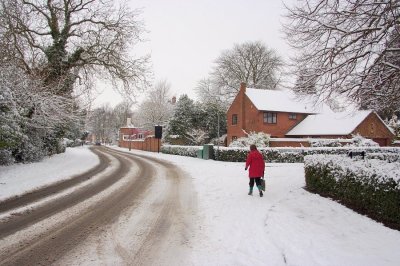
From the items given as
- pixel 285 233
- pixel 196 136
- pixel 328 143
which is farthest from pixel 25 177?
pixel 196 136

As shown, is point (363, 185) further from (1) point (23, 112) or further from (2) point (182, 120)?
(2) point (182, 120)

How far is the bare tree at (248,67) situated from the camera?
5366cm

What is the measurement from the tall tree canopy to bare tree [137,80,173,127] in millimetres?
13045

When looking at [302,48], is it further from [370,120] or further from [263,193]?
[370,120]

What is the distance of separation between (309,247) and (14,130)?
43.0 ft

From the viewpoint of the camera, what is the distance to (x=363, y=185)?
8.31 m

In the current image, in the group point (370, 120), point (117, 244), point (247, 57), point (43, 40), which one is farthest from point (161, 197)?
point (247, 57)

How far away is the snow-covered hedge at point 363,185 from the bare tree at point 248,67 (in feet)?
144

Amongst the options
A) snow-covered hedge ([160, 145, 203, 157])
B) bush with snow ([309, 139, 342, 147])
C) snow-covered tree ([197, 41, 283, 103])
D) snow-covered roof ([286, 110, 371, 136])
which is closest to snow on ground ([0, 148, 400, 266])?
snow-covered hedge ([160, 145, 203, 157])

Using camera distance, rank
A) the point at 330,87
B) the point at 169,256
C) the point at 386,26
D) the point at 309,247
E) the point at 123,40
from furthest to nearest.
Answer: the point at 123,40 < the point at 330,87 < the point at 386,26 < the point at 309,247 < the point at 169,256

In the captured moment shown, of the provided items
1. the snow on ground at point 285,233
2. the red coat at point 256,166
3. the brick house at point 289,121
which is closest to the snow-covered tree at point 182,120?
the brick house at point 289,121

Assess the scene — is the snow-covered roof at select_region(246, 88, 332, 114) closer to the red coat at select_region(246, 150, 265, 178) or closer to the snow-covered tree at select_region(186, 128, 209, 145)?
the snow-covered tree at select_region(186, 128, 209, 145)

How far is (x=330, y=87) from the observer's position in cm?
975

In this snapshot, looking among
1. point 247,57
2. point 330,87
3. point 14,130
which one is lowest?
point 14,130
